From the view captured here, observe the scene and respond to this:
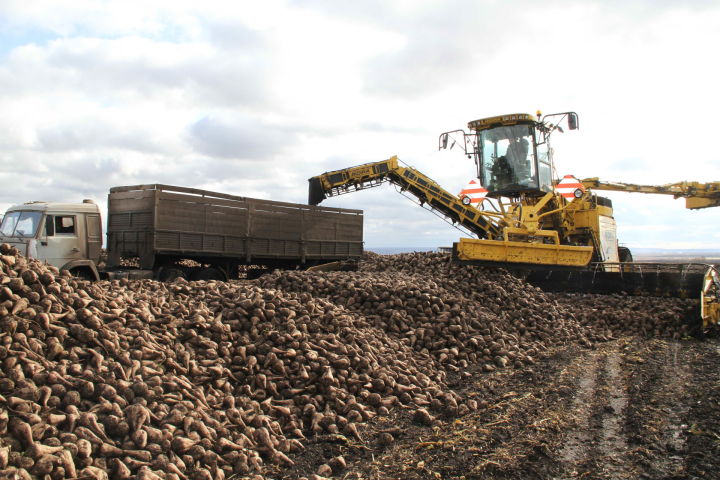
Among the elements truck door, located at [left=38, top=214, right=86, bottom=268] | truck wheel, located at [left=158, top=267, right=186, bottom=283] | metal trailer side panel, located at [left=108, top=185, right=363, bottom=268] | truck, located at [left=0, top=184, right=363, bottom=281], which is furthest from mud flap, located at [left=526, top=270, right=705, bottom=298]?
truck door, located at [left=38, top=214, right=86, bottom=268]

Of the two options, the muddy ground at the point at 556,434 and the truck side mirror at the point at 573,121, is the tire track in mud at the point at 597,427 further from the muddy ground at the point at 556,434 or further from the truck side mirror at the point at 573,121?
the truck side mirror at the point at 573,121

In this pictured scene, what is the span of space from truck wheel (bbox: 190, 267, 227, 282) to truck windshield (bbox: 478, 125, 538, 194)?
7.25 meters

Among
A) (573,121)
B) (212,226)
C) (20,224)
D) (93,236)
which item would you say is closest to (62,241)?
(93,236)

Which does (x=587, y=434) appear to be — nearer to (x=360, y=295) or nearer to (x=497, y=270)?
(x=360, y=295)

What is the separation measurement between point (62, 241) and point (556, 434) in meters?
9.57

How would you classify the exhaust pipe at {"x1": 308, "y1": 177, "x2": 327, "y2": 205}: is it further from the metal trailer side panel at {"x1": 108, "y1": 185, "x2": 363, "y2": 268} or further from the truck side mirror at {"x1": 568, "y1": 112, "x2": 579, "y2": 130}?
the truck side mirror at {"x1": 568, "y1": 112, "x2": 579, "y2": 130}

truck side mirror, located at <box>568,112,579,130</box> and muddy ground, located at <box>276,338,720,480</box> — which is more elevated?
truck side mirror, located at <box>568,112,579,130</box>

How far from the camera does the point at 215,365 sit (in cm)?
555

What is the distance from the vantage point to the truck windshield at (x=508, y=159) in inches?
533

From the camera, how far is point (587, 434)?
5.06 meters

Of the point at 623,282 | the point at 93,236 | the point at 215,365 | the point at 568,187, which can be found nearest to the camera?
the point at 215,365

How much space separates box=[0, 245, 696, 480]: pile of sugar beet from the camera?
4066mm

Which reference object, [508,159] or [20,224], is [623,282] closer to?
[508,159]

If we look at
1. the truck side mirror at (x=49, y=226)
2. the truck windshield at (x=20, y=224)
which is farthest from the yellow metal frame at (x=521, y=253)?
the truck windshield at (x=20, y=224)
